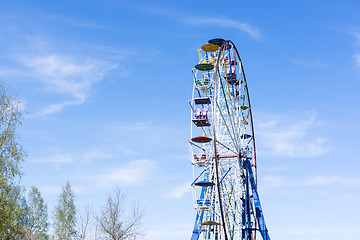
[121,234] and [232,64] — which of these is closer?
[121,234]

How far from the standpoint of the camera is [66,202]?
3834cm

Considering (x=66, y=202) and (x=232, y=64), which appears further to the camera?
(x=66, y=202)

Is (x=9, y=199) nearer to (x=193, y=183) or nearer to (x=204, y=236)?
(x=193, y=183)

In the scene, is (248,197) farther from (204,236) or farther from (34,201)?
(34,201)

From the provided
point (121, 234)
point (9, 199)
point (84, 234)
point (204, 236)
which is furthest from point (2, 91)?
point (204, 236)

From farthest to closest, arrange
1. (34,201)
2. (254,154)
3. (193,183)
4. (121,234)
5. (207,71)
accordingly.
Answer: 1. (34,201)
2. (254,154)
3. (207,71)
4. (193,183)
5. (121,234)

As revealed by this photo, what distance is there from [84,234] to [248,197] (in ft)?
41.7

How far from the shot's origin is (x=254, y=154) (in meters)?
37.0

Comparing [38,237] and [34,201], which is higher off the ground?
[34,201]

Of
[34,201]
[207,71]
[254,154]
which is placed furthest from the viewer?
[34,201]

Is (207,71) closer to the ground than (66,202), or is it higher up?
higher up

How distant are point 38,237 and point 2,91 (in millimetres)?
16840

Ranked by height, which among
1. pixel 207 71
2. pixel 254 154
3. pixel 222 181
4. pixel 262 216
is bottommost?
pixel 262 216

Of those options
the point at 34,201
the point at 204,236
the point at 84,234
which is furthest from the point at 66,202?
the point at 204,236
